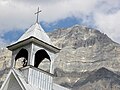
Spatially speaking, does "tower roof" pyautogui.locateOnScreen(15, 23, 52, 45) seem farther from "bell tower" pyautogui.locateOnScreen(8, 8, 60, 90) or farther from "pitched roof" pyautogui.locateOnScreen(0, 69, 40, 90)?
"pitched roof" pyautogui.locateOnScreen(0, 69, 40, 90)

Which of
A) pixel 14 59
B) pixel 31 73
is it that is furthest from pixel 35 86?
pixel 14 59

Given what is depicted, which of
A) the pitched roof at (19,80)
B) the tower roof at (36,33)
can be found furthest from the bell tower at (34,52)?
the pitched roof at (19,80)

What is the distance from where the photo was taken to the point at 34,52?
20109 millimetres

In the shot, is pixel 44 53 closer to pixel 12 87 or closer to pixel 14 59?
pixel 14 59

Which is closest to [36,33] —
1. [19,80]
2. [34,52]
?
[34,52]

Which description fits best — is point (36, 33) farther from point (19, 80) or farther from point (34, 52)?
point (19, 80)

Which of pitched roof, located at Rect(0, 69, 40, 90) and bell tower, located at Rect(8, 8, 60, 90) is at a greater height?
bell tower, located at Rect(8, 8, 60, 90)

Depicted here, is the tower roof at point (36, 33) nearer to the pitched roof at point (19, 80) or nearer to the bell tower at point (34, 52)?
the bell tower at point (34, 52)

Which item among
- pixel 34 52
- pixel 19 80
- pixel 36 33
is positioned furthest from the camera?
pixel 36 33

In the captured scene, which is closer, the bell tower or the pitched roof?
the pitched roof

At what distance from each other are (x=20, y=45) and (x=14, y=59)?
0.88 m

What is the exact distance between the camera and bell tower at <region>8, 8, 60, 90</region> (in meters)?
19.6

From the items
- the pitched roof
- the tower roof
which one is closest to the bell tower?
the tower roof

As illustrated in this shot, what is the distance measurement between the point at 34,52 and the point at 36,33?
3.27 ft
